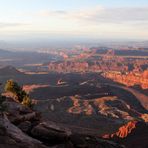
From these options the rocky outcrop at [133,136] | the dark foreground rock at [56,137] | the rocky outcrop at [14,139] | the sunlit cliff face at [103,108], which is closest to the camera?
the rocky outcrop at [14,139]

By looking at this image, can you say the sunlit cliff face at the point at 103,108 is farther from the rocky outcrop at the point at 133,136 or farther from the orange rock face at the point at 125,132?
the rocky outcrop at the point at 133,136

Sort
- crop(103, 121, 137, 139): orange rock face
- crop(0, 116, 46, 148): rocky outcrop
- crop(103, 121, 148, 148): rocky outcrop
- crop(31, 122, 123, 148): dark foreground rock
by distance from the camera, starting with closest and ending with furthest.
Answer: crop(0, 116, 46, 148): rocky outcrop
crop(31, 122, 123, 148): dark foreground rock
crop(103, 121, 148, 148): rocky outcrop
crop(103, 121, 137, 139): orange rock face

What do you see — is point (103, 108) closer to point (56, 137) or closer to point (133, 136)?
point (133, 136)

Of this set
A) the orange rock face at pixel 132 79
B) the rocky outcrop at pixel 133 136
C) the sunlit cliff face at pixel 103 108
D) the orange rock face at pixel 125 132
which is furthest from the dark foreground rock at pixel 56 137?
the orange rock face at pixel 132 79

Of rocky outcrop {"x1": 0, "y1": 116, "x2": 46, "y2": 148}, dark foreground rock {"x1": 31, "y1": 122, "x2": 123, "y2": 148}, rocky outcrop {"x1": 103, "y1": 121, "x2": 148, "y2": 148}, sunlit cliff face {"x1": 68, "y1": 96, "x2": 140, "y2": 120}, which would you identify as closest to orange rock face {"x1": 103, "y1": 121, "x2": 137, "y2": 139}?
rocky outcrop {"x1": 103, "y1": 121, "x2": 148, "y2": 148}

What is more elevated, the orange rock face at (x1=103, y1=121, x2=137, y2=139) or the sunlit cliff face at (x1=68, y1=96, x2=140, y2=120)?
the orange rock face at (x1=103, y1=121, x2=137, y2=139)

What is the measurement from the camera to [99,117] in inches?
3787

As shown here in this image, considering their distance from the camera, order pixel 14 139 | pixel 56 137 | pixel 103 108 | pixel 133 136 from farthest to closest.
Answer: pixel 103 108, pixel 133 136, pixel 56 137, pixel 14 139

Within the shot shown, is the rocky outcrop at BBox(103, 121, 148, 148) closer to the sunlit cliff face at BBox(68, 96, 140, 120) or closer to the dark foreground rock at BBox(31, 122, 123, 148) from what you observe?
the dark foreground rock at BBox(31, 122, 123, 148)

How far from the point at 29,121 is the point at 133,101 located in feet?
358

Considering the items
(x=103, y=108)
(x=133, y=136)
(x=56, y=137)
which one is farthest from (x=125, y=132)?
(x=103, y=108)

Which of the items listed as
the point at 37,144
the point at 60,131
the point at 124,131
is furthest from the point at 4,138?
the point at 124,131

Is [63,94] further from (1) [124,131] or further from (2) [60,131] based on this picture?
(2) [60,131]

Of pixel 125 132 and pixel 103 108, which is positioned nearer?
pixel 125 132
